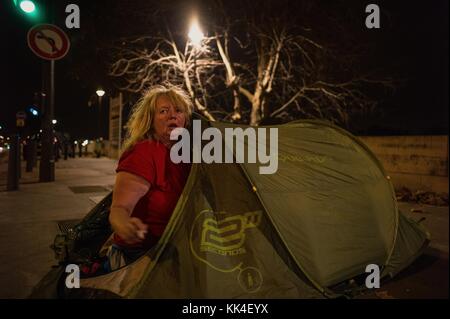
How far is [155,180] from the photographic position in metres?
2.73

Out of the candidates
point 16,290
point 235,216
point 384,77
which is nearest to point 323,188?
point 235,216

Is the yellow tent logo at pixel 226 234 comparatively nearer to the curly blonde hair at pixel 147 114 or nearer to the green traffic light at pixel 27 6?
the curly blonde hair at pixel 147 114

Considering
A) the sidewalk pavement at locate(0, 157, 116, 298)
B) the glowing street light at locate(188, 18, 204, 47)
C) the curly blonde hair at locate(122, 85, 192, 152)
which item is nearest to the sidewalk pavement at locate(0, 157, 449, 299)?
the sidewalk pavement at locate(0, 157, 116, 298)

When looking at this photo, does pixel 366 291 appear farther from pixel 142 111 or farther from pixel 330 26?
pixel 330 26

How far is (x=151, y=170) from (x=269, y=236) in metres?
1.16

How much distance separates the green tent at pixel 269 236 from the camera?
284cm

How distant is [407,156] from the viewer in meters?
8.89

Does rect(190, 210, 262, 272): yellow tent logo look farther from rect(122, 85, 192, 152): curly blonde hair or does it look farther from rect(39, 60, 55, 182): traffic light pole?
rect(39, 60, 55, 182): traffic light pole

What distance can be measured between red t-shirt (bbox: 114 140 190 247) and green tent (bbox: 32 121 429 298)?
0.39 ft

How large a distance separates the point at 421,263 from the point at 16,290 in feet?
13.7

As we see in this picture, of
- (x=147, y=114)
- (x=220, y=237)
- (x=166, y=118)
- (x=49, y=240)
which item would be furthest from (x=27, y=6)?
(x=220, y=237)

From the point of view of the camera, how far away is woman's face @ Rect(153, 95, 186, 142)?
9.47 feet

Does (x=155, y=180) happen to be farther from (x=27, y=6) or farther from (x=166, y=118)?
(x=27, y=6)

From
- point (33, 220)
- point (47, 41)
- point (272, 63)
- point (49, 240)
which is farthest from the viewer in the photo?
point (272, 63)
